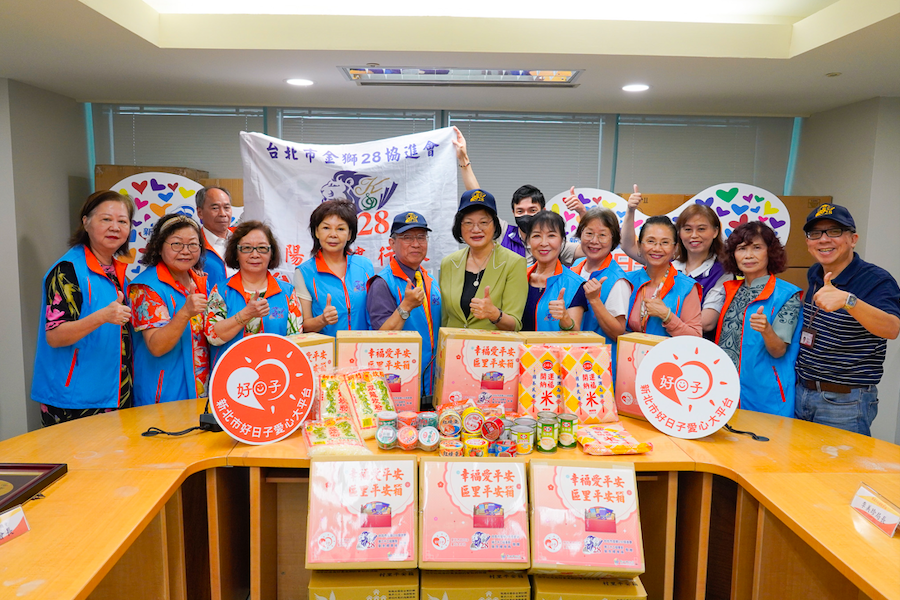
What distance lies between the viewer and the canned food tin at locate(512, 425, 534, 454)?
2029 millimetres

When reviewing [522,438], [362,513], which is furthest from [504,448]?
[362,513]

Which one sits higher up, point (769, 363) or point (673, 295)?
point (673, 295)

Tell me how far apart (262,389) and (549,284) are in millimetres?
1523

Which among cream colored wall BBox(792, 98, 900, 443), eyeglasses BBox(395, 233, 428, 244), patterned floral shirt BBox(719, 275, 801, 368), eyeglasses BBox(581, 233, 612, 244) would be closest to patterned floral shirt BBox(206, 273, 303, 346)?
eyeglasses BBox(395, 233, 428, 244)

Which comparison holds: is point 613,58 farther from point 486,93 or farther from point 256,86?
point 256,86

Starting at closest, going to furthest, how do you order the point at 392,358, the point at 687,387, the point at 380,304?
1. the point at 687,387
2. the point at 392,358
3. the point at 380,304

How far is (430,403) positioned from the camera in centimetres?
249

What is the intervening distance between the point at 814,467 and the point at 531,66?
8.08 ft

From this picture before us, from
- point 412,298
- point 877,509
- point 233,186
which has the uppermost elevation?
point 233,186

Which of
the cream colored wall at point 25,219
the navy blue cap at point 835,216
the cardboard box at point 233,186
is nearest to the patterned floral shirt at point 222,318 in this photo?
the cardboard box at point 233,186

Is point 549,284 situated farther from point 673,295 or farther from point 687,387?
point 687,387

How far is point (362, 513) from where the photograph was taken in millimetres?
1855

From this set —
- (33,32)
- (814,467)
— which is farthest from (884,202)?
(33,32)

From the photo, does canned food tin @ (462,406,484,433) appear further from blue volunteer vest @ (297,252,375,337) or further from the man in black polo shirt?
the man in black polo shirt
